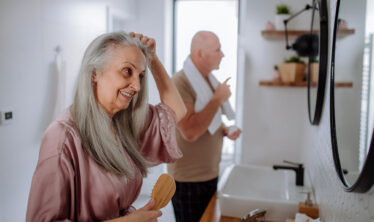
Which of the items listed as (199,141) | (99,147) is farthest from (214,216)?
(99,147)

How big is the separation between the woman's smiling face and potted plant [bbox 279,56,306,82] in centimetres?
133

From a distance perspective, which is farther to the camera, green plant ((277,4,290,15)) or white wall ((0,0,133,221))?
green plant ((277,4,290,15))

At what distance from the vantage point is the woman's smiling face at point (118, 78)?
75 centimetres

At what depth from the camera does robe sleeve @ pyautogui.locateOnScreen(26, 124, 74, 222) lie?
0.63 m

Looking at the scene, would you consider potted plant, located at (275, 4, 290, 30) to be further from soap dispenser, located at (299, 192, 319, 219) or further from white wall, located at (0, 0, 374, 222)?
soap dispenser, located at (299, 192, 319, 219)

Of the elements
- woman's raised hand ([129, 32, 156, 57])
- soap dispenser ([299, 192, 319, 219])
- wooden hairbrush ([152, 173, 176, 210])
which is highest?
woman's raised hand ([129, 32, 156, 57])

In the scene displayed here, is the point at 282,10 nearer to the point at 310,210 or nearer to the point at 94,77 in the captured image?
the point at 310,210

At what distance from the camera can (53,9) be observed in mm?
1753

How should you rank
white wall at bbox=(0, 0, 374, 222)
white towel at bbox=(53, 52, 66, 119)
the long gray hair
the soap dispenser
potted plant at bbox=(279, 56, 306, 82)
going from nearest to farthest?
the long gray hair
the soap dispenser
white wall at bbox=(0, 0, 374, 222)
white towel at bbox=(53, 52, 66, 119)
potted plant at bbox=(279, 56, 306, 82)

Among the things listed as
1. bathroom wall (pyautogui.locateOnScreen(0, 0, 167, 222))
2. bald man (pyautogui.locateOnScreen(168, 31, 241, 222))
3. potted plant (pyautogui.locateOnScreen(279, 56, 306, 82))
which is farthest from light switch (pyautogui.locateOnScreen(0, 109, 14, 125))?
potted plant (pyautogui.locateOnScreen(279, 56, 306, 82))

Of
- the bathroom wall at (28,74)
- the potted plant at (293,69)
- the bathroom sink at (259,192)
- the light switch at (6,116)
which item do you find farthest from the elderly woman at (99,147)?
the potted plant at (293,69)

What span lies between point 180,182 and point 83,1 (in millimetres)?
1253

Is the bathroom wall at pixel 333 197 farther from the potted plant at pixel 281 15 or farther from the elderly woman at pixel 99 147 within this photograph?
the potted plant at pixel 281 15

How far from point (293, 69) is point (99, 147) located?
145 cm
